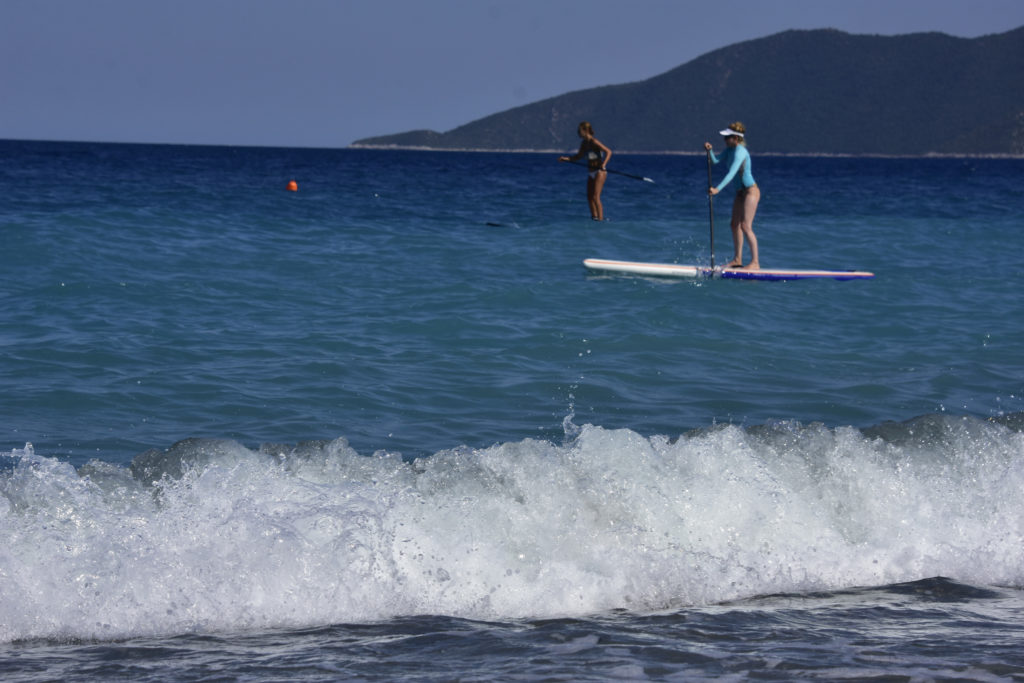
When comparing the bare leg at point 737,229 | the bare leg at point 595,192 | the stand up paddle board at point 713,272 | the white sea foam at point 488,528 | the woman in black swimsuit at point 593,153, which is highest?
the woman in black swimsuit at point 593,153

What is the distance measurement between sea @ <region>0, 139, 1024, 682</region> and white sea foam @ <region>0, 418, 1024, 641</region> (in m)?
0.01

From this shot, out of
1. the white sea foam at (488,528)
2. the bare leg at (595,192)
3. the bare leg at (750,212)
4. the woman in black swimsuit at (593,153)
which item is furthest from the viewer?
the bare leg at (595,192)

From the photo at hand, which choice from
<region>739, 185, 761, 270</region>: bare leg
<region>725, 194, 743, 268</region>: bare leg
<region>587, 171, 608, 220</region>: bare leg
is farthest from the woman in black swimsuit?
<region>739, 185, 761, 270</region>: bare leg

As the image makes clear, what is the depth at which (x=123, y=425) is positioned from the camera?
676 centimetres

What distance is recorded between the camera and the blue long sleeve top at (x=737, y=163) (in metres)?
13.4

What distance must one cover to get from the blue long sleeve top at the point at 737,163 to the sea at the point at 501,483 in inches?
70.3

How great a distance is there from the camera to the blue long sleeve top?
13414 millimetres

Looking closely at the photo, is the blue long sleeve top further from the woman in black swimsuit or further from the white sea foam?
the white sea foam

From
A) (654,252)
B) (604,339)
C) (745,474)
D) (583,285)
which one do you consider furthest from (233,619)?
(654,252)

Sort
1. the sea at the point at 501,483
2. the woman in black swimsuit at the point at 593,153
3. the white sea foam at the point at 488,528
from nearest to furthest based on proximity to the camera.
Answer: the sea at the point at 501,483, the white sea foam at the point at 488,528, the woman in black swimsuit at the point at 593,153

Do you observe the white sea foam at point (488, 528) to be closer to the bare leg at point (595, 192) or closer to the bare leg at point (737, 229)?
the bare leg at point (737, 229)

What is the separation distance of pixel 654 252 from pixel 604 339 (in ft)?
26.2

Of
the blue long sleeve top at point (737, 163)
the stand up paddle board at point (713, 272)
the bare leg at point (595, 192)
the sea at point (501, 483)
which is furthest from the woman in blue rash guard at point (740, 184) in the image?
the bare leg at point (595, 192)

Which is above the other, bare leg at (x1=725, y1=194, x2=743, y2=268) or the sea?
bare leg at (x1=725, y1=194, x2=743, y2=268)
